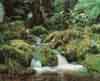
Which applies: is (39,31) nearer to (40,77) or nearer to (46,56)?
(46,56)

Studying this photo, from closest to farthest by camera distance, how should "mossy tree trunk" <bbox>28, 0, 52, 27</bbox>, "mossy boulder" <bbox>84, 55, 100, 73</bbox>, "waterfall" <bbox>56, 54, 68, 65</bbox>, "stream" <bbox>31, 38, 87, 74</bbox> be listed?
1. "mossy boulder" <bbox>84, 55, 100, 73</bbox>
2. "stream" <bbox>31, 38, 87, 74</bbox>
3. "waterfall" <bbox>56, 54, 68, 65</bbox>
4. "mossy tree trunk" <bbox>28, 0, 52, 27</bbox>

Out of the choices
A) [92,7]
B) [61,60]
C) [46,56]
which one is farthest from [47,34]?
[46,56]

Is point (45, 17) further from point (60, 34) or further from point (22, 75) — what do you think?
point (22, 75)

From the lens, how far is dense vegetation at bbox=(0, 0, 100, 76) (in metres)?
12.0

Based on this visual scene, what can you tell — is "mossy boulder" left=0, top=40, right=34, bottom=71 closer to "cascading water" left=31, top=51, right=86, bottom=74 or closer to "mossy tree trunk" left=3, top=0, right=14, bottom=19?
"cascading water" left=31, top=51, right=86, bottom=74

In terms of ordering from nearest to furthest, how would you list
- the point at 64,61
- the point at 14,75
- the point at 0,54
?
the point at 14,75, the point at 0,54, the point at 64,61

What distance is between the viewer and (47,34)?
54.4 ft

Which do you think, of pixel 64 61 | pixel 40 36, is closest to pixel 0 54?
pixel 64 61

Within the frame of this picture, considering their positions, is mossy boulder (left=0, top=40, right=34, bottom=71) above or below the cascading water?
above

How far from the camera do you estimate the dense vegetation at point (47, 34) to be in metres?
12.0

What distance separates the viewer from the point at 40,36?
647 inches

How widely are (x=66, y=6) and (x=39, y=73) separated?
11.1 meters

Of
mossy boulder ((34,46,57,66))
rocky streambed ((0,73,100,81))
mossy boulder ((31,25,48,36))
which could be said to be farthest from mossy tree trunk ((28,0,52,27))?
rocky streambed ((0,73,100,81))

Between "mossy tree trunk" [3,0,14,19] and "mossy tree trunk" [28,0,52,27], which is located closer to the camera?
"mossy tree trunk" [28,0,52,27]
